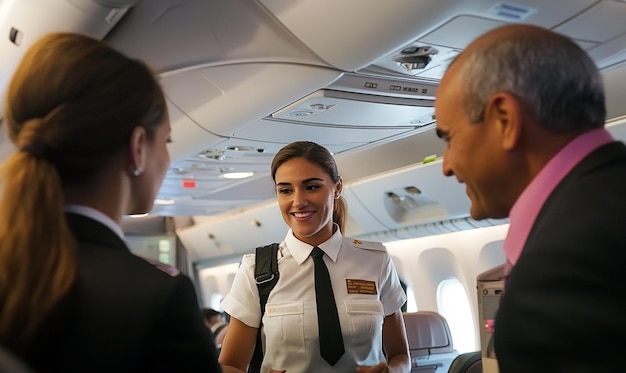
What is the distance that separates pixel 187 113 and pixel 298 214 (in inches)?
61.0

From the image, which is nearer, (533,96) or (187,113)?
(533,96)

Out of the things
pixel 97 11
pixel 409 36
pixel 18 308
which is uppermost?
pixel 97 11

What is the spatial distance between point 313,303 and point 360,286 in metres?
0.21

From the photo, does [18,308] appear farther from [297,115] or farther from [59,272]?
[297,115]

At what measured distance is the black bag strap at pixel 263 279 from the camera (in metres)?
2.70

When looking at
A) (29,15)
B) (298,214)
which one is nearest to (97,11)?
(29,15)

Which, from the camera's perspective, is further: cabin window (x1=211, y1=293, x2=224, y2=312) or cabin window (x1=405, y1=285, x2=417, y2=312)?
cabin window (x1=211, y1=293, x2=224, y2=312)

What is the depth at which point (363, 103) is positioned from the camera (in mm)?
3809

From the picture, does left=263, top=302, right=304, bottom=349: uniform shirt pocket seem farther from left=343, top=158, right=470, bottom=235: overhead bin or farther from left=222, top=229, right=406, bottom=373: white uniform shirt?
left=343, top=158, right=470, bottom=235: overhead bin

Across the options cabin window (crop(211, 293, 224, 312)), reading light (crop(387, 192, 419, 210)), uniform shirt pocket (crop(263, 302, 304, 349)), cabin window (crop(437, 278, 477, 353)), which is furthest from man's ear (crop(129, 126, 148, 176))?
cabin window (crop(211, 293, 224, 312))

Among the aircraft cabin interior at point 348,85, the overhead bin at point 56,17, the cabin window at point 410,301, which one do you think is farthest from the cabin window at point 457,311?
the overhead bin at point 56,17

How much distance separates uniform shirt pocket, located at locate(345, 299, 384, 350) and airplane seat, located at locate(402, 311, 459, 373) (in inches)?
60.9

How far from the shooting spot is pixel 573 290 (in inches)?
45.9

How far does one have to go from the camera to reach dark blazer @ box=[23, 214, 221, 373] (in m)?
1.17
